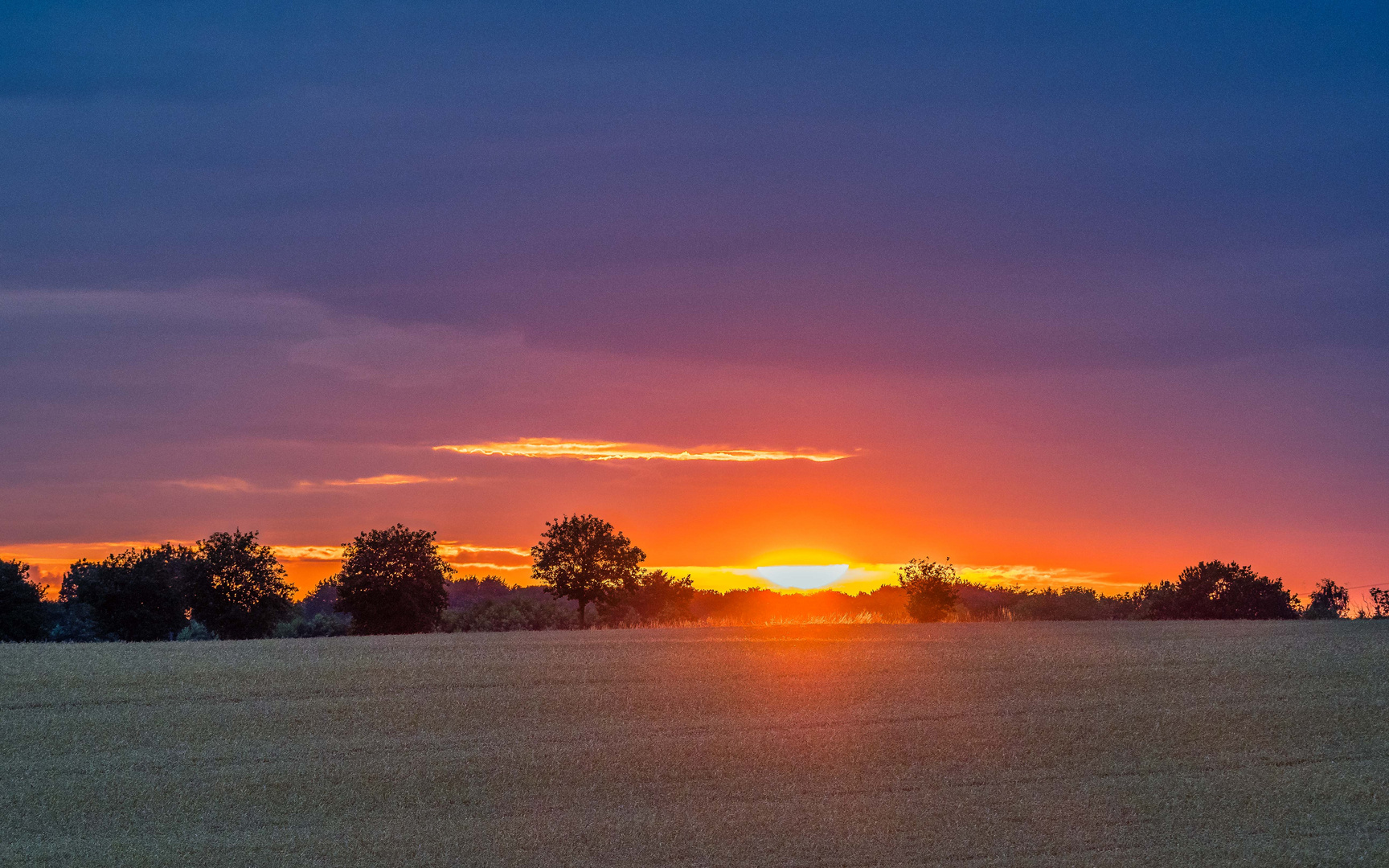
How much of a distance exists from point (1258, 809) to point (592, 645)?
18.7 m

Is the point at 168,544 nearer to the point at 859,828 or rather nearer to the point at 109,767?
the point at 109,767

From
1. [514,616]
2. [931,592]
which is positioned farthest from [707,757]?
[514,616]

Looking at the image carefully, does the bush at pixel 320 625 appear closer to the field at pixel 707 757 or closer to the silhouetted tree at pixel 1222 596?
the field at pixel 707 757

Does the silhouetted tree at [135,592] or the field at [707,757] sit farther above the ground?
the silhouetted tree at [135,592]

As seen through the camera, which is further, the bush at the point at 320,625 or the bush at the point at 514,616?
the bush at the point at 514,616

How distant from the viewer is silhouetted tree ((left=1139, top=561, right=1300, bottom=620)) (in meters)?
44.9

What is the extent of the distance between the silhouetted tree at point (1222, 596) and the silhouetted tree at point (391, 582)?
3168 centimetres

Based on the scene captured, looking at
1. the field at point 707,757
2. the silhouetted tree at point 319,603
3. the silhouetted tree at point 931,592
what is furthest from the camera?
the silhouetted tree at point 319,603

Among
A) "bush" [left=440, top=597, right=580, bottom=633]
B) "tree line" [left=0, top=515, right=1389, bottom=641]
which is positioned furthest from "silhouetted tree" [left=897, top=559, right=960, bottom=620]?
"bush" [left=440, top=597, right=580, bottom=633]

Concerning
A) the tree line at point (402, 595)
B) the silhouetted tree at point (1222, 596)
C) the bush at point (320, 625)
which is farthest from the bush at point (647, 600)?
the silhouetted tree at point (1222, 596)

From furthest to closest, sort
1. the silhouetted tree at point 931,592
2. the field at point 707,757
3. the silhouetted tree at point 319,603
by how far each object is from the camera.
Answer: the silhouetted tree at point 319,603 → the silhouetted tree at point 931,592 → the field at point 707,757

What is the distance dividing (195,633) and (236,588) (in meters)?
3.64

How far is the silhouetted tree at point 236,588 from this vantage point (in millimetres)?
46844

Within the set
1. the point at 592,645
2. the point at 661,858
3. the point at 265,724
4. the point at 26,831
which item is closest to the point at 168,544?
the point at 592,645
